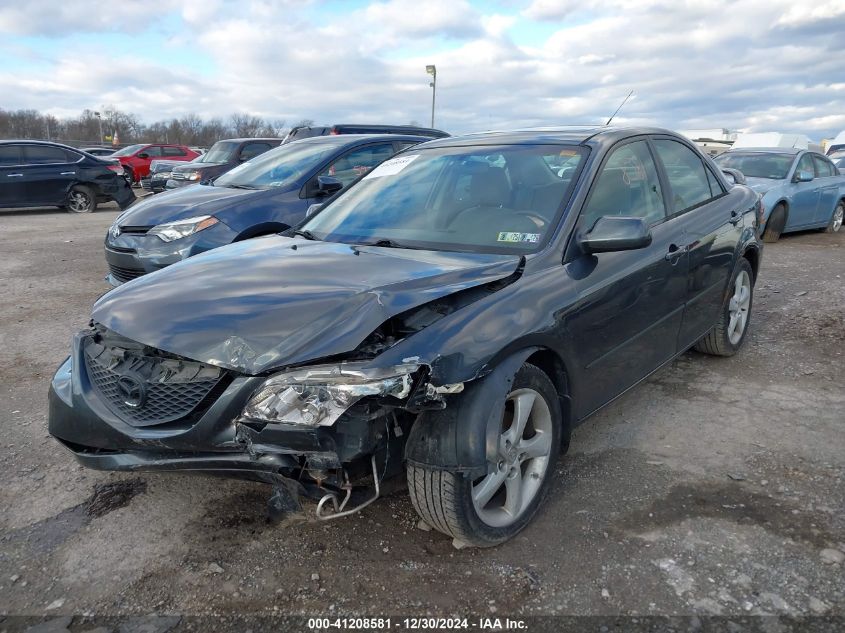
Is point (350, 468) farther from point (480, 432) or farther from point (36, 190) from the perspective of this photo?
point (36, 190)

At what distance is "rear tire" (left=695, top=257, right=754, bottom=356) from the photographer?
15.4 feet

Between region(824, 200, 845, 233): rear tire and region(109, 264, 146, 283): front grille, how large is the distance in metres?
11.3

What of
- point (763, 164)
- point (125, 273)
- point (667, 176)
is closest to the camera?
point (667, 176)

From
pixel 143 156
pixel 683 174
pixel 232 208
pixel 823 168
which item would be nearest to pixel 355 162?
pixel 232 208

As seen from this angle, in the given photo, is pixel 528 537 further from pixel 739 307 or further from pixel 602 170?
pixel 739 307

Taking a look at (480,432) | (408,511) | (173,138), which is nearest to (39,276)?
(408,511)

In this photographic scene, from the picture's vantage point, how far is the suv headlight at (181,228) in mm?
5797

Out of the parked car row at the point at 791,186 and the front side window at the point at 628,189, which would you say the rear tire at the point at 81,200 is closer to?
the parked car row at the point at 791,186

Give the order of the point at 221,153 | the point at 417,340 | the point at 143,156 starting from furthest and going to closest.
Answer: the point at 143,156, the point at 221,153, the point at 417,340

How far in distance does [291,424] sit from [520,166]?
6.49ft

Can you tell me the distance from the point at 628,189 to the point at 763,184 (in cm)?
793

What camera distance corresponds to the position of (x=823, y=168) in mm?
11398

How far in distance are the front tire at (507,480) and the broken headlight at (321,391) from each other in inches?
16.0

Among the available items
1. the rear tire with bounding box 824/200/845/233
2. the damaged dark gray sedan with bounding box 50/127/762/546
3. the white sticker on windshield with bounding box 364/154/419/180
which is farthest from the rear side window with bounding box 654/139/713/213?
the rear tire with bounding box 824/200/845/233
